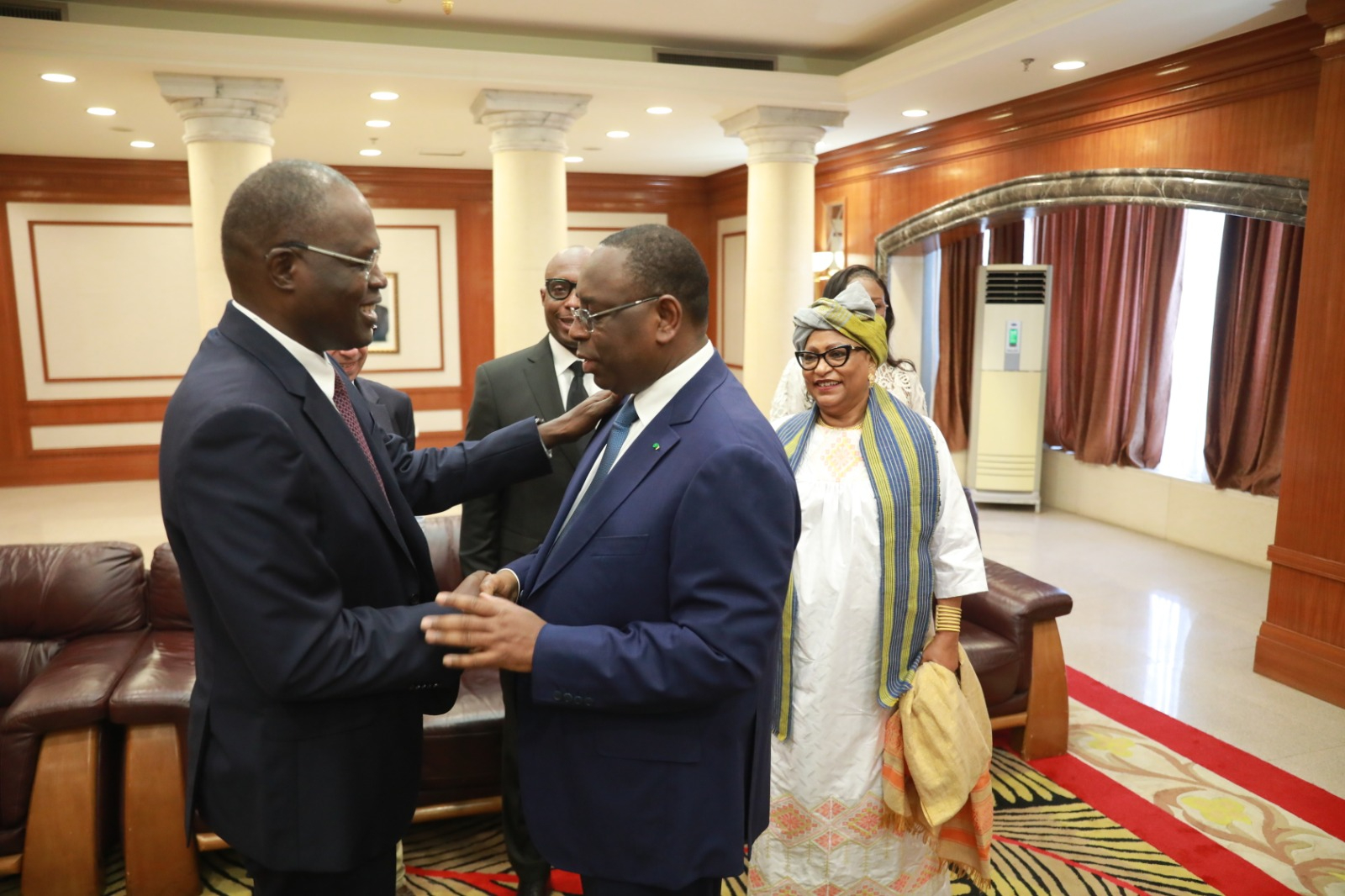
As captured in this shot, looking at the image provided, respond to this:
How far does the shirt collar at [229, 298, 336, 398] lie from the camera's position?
1.46m

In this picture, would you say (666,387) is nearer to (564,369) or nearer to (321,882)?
(321,882)

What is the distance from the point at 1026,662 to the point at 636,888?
2.58 meters

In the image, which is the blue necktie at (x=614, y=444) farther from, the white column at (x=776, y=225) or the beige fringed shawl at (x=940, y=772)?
the white column at (x=776, y=225)

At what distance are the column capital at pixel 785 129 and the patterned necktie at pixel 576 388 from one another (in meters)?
4.69

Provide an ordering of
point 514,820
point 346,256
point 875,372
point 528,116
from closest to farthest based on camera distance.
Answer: point 346,256 → point 514,820 → point 875,372 → point 528,116

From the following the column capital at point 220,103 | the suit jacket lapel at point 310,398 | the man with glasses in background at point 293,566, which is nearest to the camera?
the man with glasses in background at point 293,566

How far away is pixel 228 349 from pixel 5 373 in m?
10.2

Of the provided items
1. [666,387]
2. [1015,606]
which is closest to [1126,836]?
[1015,606]

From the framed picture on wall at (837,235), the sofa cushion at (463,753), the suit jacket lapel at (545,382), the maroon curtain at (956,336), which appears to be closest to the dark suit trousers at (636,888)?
the suit jacket lapel at (545,382)

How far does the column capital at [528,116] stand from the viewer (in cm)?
635

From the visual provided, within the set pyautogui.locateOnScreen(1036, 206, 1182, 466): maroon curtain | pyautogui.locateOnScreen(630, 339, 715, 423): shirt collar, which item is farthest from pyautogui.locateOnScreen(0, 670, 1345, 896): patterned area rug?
pyautogui.locateOnScreen(1036, 206, 1182, 466): maroon curtain

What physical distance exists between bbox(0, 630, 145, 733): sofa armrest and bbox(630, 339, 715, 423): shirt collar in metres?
2.22

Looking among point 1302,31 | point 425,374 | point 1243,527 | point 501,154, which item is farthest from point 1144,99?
point 425,374

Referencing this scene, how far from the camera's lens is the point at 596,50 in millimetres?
6531
